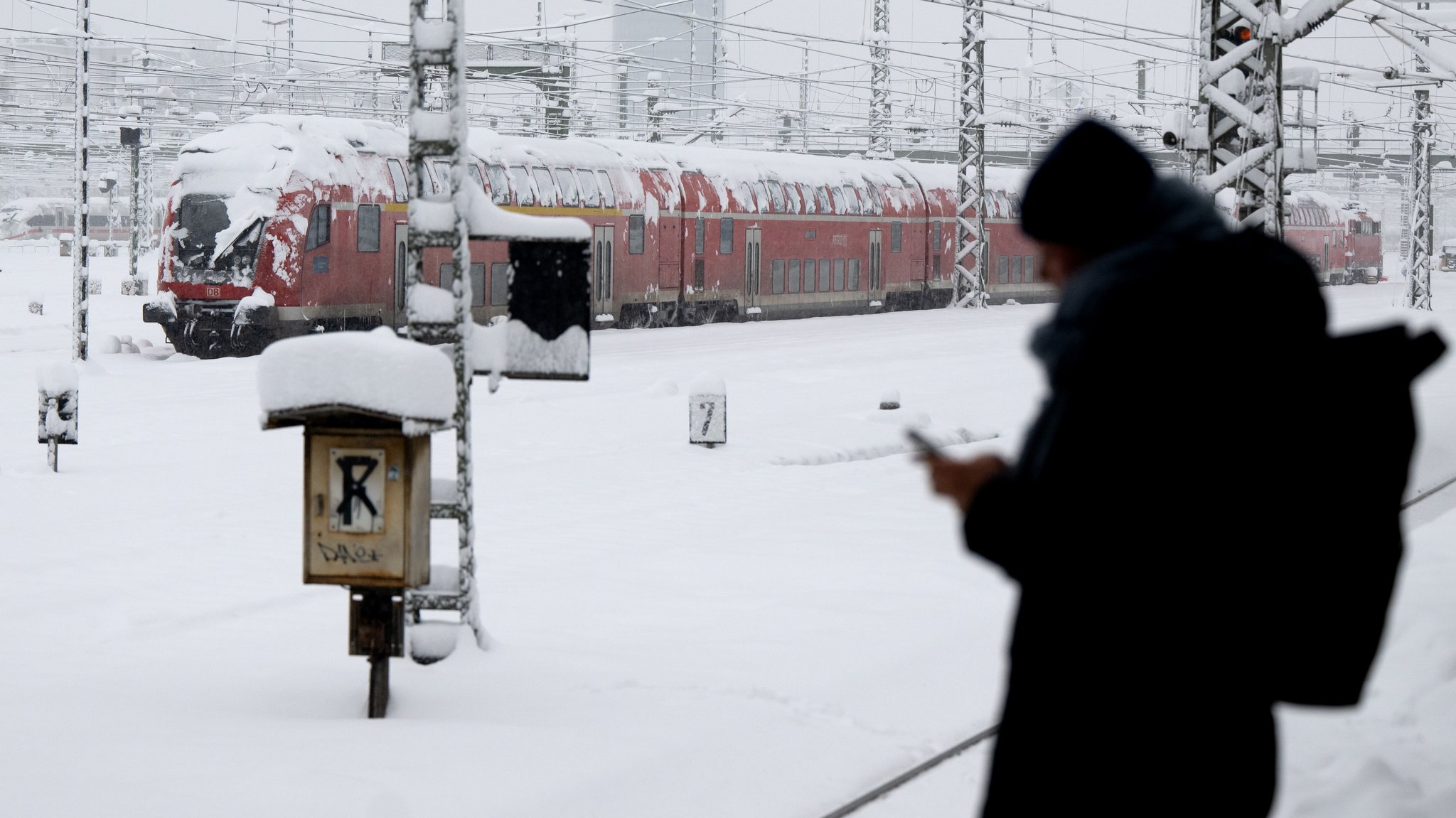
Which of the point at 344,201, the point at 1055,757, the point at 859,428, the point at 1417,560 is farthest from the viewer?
the point at 344,201

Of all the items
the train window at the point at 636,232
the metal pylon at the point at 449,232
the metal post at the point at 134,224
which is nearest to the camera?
the metal pylon at the point at 449,232

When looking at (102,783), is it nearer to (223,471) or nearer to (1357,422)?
(1357,422)

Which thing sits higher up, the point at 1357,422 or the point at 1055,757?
the point at 1357,422

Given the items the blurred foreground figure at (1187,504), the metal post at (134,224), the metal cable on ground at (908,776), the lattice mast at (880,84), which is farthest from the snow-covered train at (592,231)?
the blurred foreground figure at (1187,504)

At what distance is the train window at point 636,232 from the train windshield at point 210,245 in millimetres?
8671

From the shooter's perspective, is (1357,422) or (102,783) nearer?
(1357,422)

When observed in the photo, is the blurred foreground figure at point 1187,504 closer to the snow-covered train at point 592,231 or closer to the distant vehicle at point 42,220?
the snow-covered train at point 592,231

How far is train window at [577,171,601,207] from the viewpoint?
29.9 m

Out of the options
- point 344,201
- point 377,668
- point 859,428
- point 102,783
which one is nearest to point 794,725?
point 377,668

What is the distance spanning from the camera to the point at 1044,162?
2.79m

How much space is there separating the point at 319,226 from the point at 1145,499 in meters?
23.2

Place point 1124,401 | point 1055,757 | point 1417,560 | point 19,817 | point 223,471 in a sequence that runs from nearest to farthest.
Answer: point 1124,401, point 1055,757, point 19,817, point 1417,560, point 223,471

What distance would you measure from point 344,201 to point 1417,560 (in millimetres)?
18101

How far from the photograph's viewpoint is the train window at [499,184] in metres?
27.3
